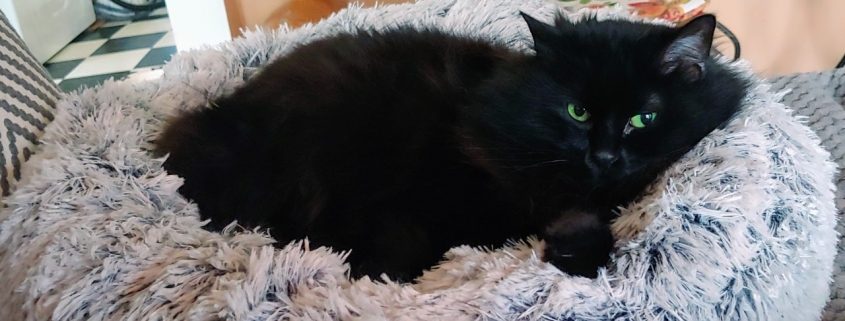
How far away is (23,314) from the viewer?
875 mm

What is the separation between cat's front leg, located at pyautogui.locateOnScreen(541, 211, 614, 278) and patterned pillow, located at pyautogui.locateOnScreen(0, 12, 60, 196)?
0.78 m

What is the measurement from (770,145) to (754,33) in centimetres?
121

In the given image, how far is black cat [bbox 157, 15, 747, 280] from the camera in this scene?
834 mm

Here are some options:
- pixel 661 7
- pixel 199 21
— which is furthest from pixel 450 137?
pixel 199 21

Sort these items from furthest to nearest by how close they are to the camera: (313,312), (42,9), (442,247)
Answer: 1. (42,9)
2. (442,247)
3. (313,312)

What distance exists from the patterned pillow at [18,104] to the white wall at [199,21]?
4.13ft

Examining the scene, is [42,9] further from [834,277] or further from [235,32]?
[834,277]

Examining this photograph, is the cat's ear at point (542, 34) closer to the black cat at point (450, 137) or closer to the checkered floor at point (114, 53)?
the black cat at point (450, 137)

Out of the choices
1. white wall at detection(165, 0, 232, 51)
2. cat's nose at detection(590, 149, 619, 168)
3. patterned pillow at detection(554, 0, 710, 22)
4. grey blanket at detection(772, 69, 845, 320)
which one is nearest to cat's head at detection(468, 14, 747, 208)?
cat's nose at detection(590, 149, 619, 168)

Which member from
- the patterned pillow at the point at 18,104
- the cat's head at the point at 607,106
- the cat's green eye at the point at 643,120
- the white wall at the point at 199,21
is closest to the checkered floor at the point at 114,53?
the white wall at the point at 199,21

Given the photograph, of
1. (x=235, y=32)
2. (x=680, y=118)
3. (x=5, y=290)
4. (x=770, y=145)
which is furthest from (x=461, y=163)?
(x=235, y=32)

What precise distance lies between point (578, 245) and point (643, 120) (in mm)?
187

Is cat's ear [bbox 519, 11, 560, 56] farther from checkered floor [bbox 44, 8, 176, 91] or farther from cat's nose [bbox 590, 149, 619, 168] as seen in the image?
checkered floor [bbox 44, 8, 176, 91]

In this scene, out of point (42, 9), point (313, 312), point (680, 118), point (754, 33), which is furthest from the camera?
point (42, 9)
